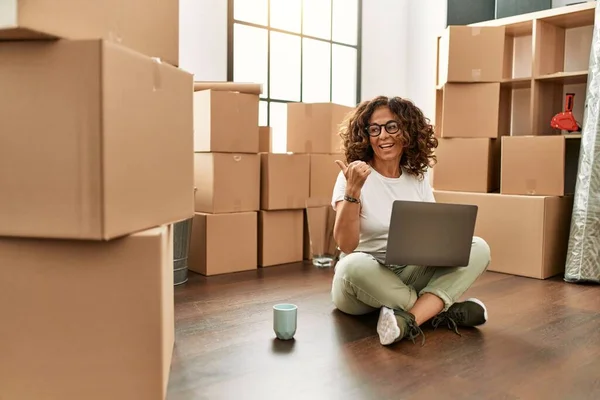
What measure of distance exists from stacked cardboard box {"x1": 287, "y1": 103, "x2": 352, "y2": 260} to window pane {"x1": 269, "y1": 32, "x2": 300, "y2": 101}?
0.54m

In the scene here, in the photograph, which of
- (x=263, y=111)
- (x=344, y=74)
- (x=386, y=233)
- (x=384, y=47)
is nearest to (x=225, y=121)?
(x=263, y=111)

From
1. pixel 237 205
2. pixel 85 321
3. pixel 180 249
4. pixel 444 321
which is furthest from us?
pixel 237 205

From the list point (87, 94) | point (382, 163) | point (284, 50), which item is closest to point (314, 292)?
point (382, 163)

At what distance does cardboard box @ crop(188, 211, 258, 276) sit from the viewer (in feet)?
9.16

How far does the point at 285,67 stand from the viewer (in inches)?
149

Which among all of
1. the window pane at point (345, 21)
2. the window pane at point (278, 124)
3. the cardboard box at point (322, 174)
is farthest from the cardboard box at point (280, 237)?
the window pane at point (345, 21)

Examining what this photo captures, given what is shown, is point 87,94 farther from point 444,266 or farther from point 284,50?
Result: point 284,50

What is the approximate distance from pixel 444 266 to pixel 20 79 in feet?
4.53

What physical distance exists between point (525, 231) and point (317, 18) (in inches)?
78.5

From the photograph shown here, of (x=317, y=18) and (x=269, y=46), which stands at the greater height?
(x=317, y=18)

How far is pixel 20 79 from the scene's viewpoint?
110 cm

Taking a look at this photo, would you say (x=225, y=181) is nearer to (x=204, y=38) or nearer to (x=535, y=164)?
(x=204, y=38)

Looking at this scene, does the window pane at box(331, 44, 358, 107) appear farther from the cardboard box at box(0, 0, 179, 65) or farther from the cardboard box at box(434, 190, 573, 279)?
the cardboard box at box(0, 0, 179, 65)

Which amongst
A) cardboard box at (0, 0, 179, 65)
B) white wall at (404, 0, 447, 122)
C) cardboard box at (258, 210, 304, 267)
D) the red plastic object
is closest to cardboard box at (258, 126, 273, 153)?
cardboard box at (258, 210, 304, 267)
